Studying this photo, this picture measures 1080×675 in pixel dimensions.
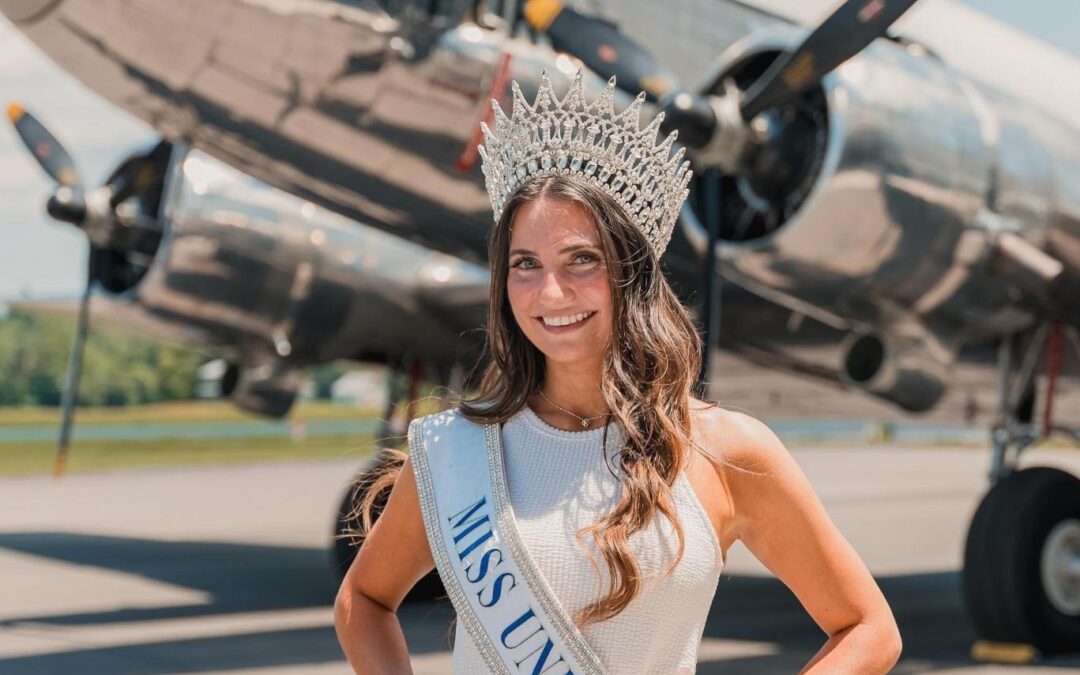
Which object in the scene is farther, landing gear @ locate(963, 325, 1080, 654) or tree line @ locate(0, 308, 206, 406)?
tree line @ locate(0, 308, 206, 406)

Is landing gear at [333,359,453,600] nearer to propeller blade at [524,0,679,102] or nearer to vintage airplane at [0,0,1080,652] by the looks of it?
vintage airplane at [0,0,1080,652]

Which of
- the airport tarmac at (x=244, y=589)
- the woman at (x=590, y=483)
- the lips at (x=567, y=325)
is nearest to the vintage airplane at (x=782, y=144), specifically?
the airport tarmac at (x=244, y=589)

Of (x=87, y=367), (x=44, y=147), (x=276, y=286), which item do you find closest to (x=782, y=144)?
(x=276, y=286)

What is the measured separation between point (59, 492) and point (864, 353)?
14.3 metres

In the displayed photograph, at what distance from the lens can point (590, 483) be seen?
1755mm

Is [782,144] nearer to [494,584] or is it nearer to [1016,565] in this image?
[1016,565]

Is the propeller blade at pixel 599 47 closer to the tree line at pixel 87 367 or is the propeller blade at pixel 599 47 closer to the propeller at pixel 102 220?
the propeller at pixel 102 220

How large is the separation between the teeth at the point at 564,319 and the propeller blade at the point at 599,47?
181 inches

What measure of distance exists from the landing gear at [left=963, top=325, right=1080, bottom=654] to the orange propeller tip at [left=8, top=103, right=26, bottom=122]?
745 cm

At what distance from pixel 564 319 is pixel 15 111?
9338 mm

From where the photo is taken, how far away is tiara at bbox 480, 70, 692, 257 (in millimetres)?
1873

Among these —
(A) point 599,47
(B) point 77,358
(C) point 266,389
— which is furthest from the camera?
(C) point 266,389

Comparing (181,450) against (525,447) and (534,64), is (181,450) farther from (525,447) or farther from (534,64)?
(525,447)

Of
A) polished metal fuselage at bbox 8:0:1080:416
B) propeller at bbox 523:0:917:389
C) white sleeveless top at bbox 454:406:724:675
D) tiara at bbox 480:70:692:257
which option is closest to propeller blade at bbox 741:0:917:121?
propeller at bbox 523:0:917:389
